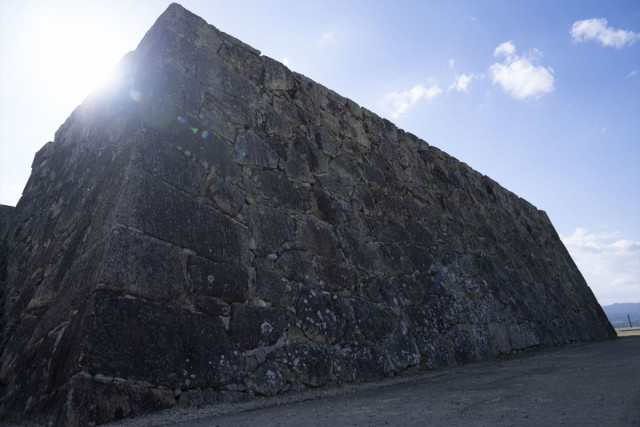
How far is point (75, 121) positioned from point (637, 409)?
5.04 metres

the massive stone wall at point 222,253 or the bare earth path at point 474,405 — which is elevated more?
the massive stone wall at point 222,253

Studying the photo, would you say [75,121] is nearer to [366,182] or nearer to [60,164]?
[60,164]

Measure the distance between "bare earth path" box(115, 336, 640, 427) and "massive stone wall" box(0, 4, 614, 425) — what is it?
313 millimetres

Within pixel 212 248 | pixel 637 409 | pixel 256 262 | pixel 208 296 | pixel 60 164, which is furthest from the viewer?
pixel 60 164

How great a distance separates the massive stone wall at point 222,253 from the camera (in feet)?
7.15

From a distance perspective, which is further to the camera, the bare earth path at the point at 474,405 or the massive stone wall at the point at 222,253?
the massive stone wall at the point at 222,253

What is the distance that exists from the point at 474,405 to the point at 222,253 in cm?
168

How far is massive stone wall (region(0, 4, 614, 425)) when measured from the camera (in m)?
2.18

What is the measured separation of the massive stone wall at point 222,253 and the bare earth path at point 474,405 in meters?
0.31

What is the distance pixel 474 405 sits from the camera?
1.83 m

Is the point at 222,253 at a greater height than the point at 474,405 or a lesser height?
greater

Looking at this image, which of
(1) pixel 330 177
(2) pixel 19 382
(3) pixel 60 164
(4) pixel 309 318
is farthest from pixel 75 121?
(4) pixel 309 318

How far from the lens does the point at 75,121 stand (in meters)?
4.57

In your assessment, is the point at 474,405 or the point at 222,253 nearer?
the point at 474,405
